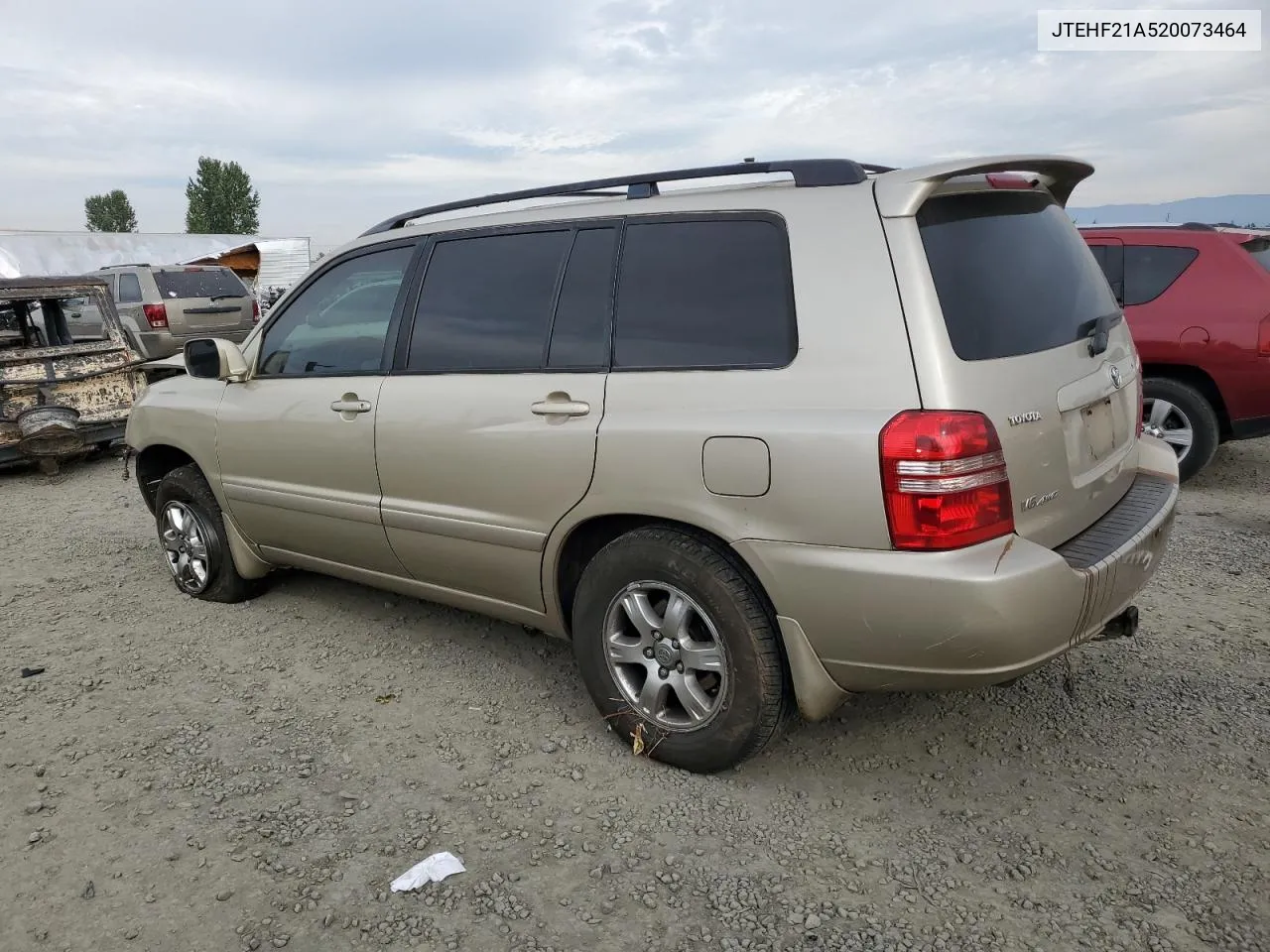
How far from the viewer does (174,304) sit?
539 inches

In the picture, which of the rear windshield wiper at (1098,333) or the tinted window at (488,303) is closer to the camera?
the rear windshield wiper at (1098,333)

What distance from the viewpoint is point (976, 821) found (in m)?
2.68

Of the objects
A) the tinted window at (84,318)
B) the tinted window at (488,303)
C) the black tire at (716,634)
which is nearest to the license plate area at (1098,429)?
the black tire at (716,634)

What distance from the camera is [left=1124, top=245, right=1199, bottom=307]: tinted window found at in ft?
20.3

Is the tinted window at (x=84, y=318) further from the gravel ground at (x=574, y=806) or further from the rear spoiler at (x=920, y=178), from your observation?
the rear spoiler at (x=920, y=178)

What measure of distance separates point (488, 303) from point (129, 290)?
42.7 feet

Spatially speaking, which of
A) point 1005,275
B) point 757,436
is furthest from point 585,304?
point 1005,275

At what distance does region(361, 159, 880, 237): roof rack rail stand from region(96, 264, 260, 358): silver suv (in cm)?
1099

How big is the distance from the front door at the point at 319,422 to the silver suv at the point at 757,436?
0.03m

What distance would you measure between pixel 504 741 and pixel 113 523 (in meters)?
4.41

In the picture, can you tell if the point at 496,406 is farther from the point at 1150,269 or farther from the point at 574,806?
the point at 1150,269

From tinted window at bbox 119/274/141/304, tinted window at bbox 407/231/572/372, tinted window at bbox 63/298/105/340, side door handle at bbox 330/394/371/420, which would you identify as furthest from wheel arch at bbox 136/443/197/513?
tinted window at bbox 119/274/141/304

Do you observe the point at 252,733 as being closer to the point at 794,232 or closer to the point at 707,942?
the point at 707,942

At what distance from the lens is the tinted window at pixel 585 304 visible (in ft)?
9.80
